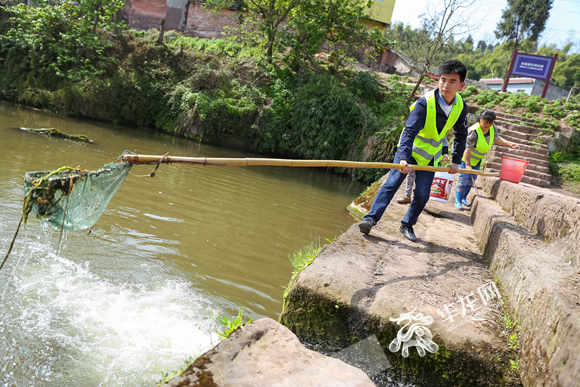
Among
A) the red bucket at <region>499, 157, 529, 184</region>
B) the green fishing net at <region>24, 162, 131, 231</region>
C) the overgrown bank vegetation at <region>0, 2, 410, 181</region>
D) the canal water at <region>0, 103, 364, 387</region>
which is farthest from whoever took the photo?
the overgrown bank vegetation at <region>0, 2, 410, 181</region>

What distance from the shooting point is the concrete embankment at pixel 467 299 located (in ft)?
6.23

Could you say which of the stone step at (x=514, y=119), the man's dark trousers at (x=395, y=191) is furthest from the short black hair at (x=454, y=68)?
the stone step at (x=514, y=119)

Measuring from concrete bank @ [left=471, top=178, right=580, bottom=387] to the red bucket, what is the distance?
40.7 inches

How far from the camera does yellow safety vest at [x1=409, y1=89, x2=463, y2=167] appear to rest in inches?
150

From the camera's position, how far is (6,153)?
761 cm

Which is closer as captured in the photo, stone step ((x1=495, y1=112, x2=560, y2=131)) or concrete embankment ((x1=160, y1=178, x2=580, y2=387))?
concrete embankment ((x1=160, y1=178, x2=580, y2=387))

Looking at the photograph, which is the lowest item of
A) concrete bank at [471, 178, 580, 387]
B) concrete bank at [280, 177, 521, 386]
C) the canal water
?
the canal water

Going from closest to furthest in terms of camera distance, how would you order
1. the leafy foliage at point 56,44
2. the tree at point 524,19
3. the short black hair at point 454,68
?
the short black hair at point 454,68 < the leafy foliage at point 56,44 < the tree at point 524,19

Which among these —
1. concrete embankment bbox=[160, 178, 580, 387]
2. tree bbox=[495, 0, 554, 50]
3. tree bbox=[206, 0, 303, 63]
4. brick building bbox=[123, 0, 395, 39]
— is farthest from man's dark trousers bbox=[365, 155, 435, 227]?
tree bbox=[495, 0, 554, 50]

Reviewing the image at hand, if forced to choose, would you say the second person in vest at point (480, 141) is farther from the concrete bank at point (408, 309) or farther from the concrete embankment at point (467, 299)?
the concrete bank at point (408, 309)

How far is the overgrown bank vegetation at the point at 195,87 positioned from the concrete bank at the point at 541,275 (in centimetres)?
1091

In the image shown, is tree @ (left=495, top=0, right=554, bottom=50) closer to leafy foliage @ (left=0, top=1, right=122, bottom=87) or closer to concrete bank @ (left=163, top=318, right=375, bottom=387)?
leafy foliage @ (left=0, top=1, right=122, bottom=87)

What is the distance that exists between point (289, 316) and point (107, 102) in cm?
1678

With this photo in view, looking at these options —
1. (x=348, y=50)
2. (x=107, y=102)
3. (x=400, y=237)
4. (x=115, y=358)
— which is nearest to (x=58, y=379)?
(x=115, y=358)
